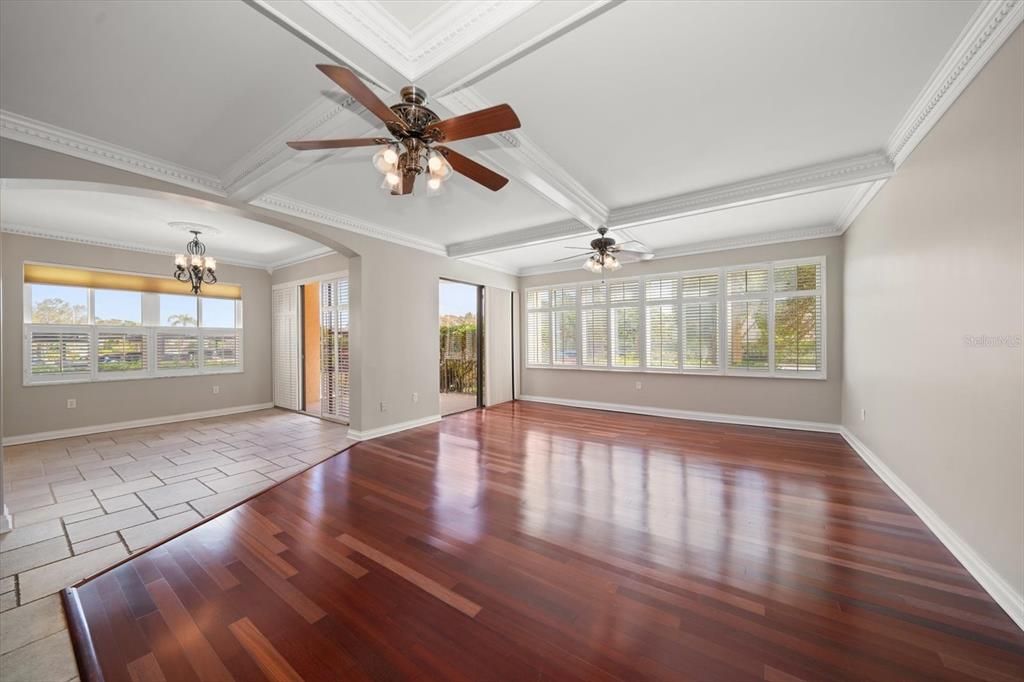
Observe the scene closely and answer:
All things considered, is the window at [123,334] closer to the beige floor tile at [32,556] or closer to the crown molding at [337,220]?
the crown molding at [337,220]

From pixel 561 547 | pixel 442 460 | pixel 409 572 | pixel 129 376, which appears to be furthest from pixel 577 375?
pixel 129 376

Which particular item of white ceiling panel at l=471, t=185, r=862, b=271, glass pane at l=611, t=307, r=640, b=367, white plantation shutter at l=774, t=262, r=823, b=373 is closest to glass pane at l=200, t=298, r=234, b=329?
white ceiling panel at l=471, t=185, r=862, b=271

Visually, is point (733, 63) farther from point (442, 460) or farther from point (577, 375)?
point (577, 375)

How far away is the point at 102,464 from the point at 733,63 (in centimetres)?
658

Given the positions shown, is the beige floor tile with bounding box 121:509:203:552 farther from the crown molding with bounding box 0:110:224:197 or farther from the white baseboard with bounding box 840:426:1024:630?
the white baseboard with bounding box 840:426:1024:630

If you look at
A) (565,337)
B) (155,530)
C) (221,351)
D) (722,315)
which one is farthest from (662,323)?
(221,351)

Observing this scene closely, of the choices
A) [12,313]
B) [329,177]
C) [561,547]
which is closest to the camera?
[561,547]

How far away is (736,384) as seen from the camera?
5.70 metres

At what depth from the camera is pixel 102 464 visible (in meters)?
4.02

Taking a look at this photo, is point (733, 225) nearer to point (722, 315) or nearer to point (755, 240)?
point (755, 240)

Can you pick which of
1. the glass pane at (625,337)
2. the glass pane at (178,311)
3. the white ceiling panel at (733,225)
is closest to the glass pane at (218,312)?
the glass pane at (178,311)

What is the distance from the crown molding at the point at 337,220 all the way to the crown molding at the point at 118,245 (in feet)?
4.05

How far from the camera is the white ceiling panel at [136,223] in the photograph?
3980 millimetres

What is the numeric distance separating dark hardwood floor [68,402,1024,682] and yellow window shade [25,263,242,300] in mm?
4843
